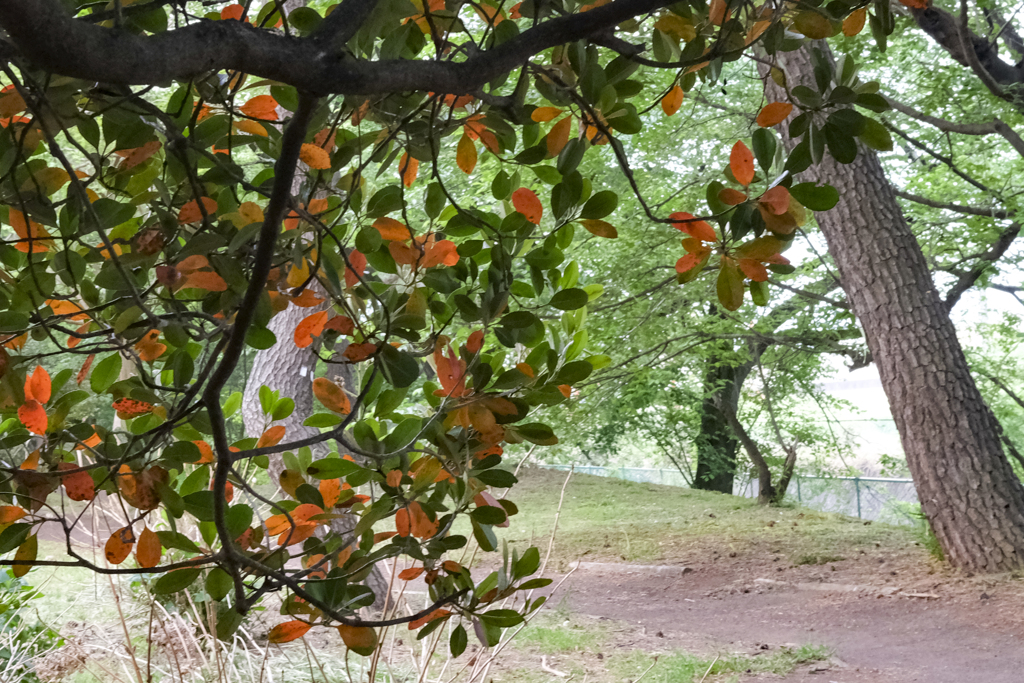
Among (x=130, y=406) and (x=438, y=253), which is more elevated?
(x=438, y=253)

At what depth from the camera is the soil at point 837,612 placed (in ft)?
8.91

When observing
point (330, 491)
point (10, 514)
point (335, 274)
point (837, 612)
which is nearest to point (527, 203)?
point (335, 274)

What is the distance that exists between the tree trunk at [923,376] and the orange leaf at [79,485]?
10.9ft

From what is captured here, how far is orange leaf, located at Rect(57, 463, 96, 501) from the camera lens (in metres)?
0.77

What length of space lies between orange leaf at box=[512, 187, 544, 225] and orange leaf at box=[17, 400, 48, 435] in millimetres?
533

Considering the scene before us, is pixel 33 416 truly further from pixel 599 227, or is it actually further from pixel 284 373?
pixel 284 373

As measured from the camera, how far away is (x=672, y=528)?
19.9ft

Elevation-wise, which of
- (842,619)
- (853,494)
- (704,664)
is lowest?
(704,664)

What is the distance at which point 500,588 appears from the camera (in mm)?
825

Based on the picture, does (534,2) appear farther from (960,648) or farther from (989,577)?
(989,577)

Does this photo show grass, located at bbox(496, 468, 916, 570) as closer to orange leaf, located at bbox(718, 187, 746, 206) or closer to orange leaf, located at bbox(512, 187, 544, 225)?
orange leaf, located at bbox(512, 187, 544, 225)

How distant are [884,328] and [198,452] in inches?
134

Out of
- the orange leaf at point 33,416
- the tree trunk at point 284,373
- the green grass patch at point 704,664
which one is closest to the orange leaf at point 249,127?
the orange leaf at point 33,416

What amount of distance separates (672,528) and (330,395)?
5659 mm
